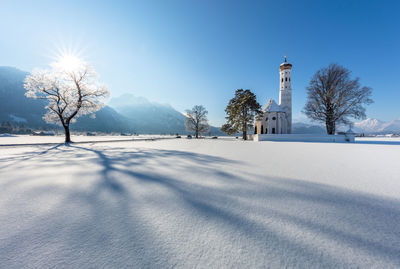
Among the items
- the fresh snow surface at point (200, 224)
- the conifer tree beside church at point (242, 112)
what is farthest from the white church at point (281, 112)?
the fresh snow surface at point (200, 224)

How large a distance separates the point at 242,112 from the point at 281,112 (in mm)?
10487

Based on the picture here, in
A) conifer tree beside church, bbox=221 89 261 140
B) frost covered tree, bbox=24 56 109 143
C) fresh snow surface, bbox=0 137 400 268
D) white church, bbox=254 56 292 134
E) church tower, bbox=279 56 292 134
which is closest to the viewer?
fresh snow surface, bbox=0 137 400 268

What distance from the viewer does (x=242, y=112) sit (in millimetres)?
26000

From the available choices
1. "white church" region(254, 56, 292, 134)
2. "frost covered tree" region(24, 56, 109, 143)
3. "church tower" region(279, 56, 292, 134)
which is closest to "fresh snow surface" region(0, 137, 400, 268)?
"frost covered tree" region(24, 56, 109, 143)

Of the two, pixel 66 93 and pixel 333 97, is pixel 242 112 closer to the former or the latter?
pixel 333 97

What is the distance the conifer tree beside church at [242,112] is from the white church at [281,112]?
5.91 m

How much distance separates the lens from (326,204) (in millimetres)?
2273

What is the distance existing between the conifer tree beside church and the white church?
5.91 metres

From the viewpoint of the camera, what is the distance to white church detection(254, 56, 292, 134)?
29766 mm

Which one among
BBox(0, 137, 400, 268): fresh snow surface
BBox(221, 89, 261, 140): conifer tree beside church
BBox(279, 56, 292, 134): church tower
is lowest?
BBox(0, 137, 400, 268): fresh snow surface

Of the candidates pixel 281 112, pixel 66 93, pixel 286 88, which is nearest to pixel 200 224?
pixel 66 93

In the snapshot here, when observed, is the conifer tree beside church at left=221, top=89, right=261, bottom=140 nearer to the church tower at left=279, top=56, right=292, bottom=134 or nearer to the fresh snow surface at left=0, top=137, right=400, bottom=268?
the church tower at left=279, top=56, right=292, bottom=134

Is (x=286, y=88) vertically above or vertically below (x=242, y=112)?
above

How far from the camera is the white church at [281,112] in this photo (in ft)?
97.7
